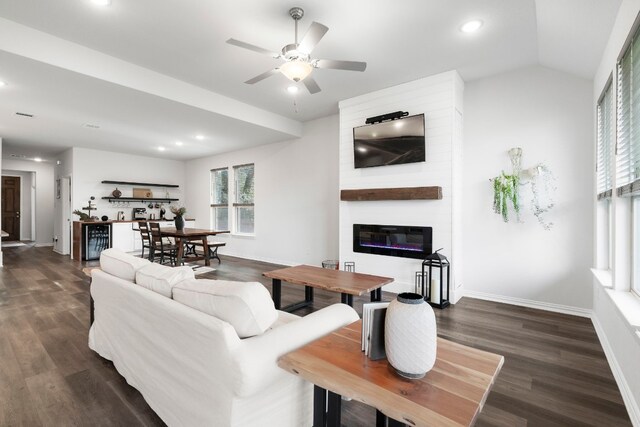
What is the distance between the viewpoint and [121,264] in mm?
2166

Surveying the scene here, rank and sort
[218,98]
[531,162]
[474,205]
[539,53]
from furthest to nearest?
[218,98] < [474,205] < [531,162] < [539,53]

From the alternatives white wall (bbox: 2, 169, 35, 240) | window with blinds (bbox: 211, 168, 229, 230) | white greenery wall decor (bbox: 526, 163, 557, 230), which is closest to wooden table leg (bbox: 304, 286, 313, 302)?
white greenery wall decor (bbox: 526, 163, 557, 230)

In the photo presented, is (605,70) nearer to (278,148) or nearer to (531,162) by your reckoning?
(531,162)

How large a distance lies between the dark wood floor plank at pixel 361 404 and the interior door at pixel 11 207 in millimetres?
7985

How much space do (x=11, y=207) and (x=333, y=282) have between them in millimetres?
12020

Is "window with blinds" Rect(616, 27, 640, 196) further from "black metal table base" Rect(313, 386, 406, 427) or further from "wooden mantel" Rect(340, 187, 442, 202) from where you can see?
"black metal table base" Rect(313, 386, 406, 427)

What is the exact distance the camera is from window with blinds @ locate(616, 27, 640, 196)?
1935mm

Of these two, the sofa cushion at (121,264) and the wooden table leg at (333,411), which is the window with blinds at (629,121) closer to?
the wooden table leg at (333,411)

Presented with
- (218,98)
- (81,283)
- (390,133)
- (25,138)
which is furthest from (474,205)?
(25,138)

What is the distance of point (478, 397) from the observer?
917 millimetres

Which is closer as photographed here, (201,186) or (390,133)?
(390,133)

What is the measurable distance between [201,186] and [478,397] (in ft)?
28.7

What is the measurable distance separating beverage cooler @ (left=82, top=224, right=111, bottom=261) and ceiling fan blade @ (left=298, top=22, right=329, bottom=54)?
22.6 feet

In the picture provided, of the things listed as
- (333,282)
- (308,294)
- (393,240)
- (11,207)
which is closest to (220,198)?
(308,294)
